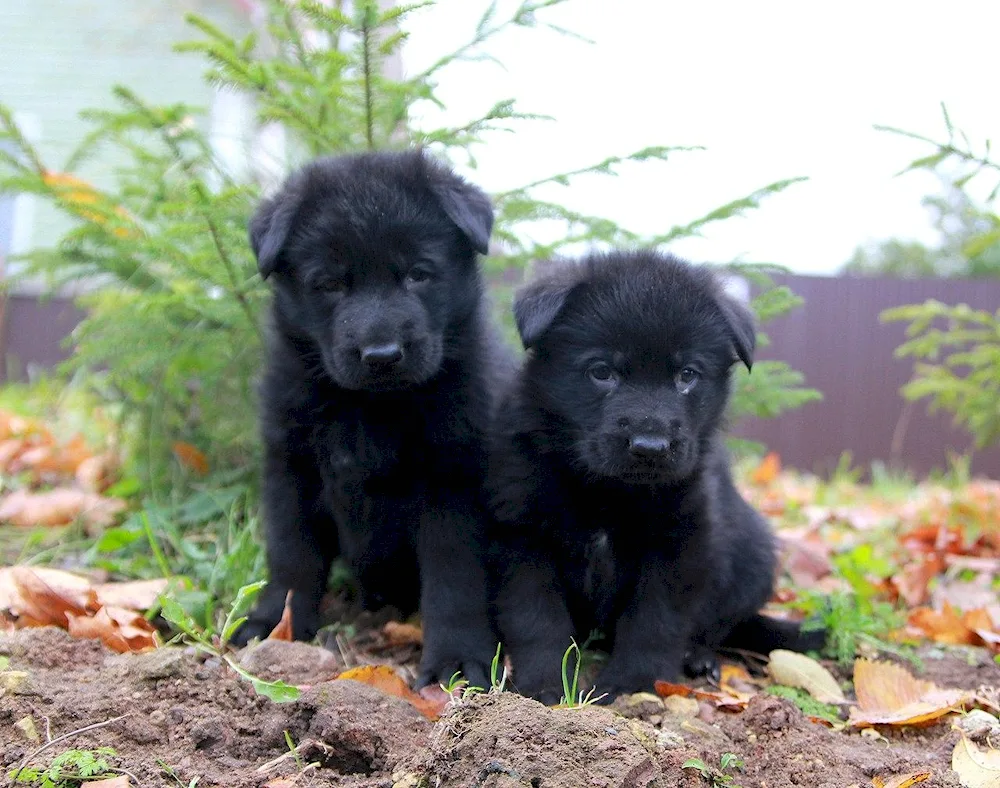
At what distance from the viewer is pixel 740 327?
2.52 metres

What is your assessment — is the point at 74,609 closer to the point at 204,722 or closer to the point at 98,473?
the point at 204,722

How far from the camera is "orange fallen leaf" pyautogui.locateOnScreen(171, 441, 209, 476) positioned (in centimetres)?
382

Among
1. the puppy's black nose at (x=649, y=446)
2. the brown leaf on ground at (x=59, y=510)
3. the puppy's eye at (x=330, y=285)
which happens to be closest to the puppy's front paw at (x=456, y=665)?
the puppy's black nose at (x=649, y=446)

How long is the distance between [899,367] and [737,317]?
8780mm

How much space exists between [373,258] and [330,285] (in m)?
0.16

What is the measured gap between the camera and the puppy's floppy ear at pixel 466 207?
2.70m

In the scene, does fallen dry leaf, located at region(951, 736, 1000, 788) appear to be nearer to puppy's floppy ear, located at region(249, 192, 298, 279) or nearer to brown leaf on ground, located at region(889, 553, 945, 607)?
brown leaf on ground, located at region(889, 553, 945, 607)

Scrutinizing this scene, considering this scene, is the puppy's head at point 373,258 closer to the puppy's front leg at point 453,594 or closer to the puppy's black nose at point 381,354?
the puppy's black nose at point 381,354

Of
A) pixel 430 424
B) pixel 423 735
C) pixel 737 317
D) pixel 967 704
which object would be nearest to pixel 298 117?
pixel 430 424

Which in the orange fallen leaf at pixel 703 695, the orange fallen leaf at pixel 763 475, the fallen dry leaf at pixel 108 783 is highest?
the fallen dry leaf at pixel 108 783

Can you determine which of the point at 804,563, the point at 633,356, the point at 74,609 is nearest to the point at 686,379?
the point at 633,356

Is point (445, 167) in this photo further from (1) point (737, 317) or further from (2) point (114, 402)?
(2) point (114, 402)

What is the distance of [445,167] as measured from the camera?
291cm

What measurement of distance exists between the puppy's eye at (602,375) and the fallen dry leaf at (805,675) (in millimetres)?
992
